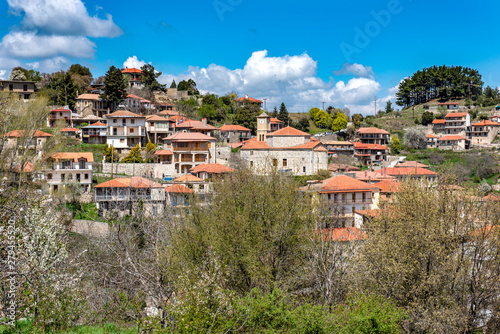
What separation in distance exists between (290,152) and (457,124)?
45122mm

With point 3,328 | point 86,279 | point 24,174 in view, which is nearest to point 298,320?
point 3,328

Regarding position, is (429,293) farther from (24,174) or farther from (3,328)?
(24,174)

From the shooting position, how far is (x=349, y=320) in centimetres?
1149

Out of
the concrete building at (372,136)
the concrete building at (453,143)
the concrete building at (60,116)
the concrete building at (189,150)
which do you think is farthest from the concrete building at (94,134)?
the concrete building at (453,143)

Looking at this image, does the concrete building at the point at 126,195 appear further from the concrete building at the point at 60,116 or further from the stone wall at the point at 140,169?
the concrete building at the point at 60,116

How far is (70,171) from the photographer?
3884 cm

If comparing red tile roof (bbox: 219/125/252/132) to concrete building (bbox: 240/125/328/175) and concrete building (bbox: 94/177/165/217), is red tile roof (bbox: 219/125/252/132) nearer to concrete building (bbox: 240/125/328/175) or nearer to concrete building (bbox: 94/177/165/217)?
concrete building (bbox: 240/125/328/175)

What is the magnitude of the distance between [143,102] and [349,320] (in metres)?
60.7

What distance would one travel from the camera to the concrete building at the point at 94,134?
171ft

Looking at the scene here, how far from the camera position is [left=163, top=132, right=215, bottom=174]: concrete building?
1877 inches

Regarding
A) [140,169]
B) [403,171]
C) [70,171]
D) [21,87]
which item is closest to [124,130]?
[140,169]

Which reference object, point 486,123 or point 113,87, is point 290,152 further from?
point 486,123

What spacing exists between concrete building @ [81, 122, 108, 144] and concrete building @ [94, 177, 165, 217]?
60.4ft

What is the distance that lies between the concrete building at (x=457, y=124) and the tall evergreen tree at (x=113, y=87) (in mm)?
60357
